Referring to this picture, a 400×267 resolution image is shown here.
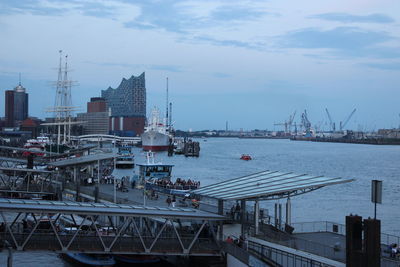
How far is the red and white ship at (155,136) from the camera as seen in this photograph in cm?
15675

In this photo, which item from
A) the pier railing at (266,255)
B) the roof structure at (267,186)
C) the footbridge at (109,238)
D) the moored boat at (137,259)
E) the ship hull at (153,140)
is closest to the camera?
the pier railing at (266,255)

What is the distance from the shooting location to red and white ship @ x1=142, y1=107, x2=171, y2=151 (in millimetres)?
156750

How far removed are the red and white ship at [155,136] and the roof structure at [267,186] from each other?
131m

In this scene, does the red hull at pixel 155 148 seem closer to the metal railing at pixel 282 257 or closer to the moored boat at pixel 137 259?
the moored boat at pixel 137 259

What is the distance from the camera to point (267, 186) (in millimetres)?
22281

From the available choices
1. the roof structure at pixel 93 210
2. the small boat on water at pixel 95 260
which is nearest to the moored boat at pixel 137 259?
the small boat on water at pixel 95 260

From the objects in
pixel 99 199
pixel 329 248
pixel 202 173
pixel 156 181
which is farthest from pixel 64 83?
pixel 329 248

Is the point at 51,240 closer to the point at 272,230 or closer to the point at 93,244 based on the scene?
the point at 93,244

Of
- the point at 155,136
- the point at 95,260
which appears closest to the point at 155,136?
the point at 155,136

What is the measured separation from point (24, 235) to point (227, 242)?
7153 millimetres

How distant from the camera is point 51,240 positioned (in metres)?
20.6

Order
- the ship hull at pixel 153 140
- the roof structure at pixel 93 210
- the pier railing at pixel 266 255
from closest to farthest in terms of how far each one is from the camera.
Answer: the pier railing at pixel 266 255 < the roof structure at pixel 93 210 < the ship hull at pixel 153 140

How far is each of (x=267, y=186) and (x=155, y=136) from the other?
135m

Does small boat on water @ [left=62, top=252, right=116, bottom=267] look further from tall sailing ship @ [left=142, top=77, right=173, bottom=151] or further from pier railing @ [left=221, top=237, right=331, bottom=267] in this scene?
tall sailing ship @ [left=142, top=77, right=173, bottom=151]
